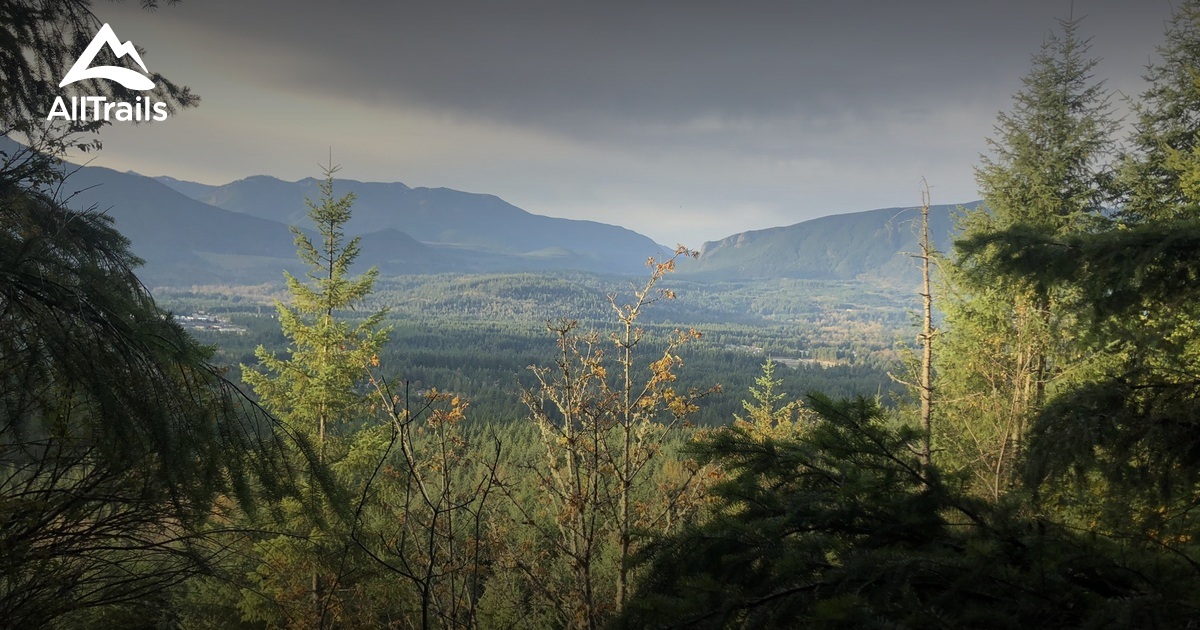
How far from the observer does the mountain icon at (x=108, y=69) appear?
11.3 ft

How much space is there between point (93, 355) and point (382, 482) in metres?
8.28

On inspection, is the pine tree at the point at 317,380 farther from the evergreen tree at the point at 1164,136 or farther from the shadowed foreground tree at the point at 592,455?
the evergreen tree at the point at 1164,136

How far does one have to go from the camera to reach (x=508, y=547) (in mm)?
5020

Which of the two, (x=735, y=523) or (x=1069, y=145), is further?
(x=1069, y=145)

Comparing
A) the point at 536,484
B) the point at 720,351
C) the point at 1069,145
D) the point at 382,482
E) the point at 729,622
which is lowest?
the point at 720,351

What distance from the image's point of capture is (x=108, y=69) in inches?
145

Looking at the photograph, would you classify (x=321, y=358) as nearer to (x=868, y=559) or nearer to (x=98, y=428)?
(x=98, y=428)

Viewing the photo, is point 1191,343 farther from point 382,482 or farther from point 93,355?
point 382,482

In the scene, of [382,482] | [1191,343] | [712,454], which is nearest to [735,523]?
[712,454]

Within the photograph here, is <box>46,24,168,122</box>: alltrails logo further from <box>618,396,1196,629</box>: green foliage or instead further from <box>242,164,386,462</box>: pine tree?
<box>242,164,386,462</box>: pine tree

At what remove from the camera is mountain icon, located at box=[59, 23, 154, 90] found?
11.3 ft

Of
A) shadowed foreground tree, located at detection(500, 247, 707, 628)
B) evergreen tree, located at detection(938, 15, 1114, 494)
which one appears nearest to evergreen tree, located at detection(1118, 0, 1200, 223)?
evergreen tree, located at detection(938, 15, 1114, 494)

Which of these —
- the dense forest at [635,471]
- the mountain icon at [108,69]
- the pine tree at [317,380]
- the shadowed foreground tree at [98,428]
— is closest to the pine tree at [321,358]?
the pine tree at [317,380]

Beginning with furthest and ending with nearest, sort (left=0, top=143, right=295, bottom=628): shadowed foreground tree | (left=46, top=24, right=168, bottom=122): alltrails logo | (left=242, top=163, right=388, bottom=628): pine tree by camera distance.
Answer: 1. (left=242, top=163, right=388, bottom=628): pine tree
2. (left=46, top=24, right=168, bottom=122): alltrails logo
3. (left=0, top=143, right=295, bottom=628): shadowed foreground tree
